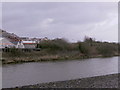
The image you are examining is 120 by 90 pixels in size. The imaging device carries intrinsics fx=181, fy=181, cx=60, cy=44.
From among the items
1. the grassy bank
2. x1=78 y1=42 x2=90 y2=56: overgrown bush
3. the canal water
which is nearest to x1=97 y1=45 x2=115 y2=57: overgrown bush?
the grassy bank

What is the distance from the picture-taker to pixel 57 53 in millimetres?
26516

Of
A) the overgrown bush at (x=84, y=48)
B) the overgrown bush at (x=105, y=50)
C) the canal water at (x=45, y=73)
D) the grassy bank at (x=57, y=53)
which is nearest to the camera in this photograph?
the canal water at (x=45, y=73)

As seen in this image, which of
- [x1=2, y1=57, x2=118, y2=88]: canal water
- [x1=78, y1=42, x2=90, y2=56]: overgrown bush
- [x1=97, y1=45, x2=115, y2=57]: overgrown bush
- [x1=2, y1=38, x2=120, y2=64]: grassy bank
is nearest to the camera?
[x1=2, y1=57, x2=118, y2=88]: canal water

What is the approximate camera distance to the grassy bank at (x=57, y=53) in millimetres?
24706

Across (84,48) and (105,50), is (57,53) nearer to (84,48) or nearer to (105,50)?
(84,48)

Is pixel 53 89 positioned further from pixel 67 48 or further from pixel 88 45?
pixel 88 45

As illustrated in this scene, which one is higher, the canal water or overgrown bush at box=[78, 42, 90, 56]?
overgrown bush at box=[78, 42, 90, 56]

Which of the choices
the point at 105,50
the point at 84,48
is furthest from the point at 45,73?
the point at 105,50

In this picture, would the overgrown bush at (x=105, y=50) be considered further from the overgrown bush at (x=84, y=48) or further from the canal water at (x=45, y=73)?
the canal water at (x=45, y=73)

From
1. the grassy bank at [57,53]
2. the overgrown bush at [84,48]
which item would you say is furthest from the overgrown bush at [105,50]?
the overgrown bush at [84,48]

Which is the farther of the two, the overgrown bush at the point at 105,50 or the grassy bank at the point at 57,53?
the overgrown bush at the point at 105,50

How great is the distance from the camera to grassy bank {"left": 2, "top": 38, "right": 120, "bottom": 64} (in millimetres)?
24706

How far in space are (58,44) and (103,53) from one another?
8807mm

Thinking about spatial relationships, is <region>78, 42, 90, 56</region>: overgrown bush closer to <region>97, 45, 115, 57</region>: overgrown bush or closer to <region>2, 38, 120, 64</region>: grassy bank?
<region>2, 38, 120, 64</region>: grassy bank
